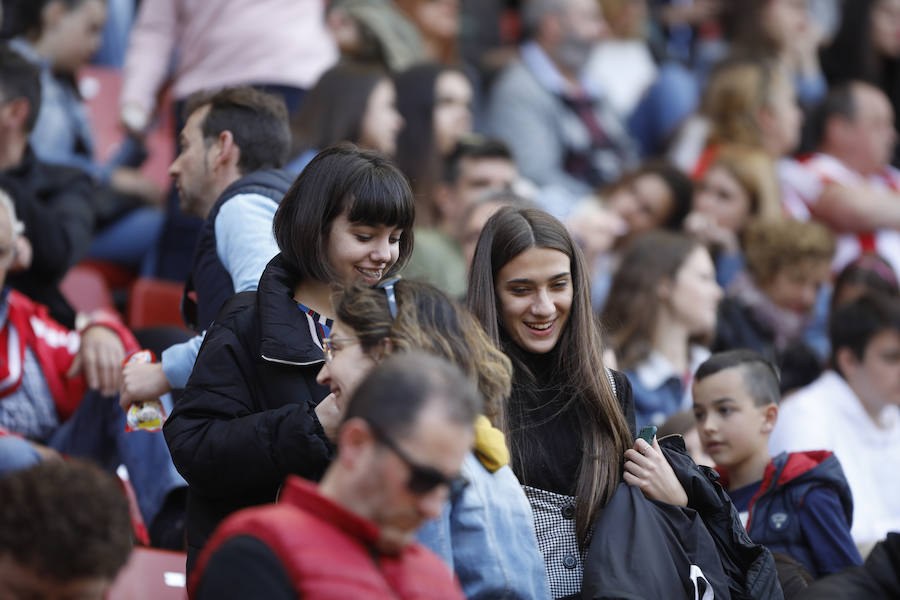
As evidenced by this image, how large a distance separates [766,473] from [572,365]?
1031 mm

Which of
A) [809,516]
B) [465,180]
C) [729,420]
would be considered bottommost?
[809,516]

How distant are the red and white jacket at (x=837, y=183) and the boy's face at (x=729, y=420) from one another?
351cm

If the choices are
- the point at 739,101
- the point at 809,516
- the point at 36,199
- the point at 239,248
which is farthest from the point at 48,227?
the point at 739,101

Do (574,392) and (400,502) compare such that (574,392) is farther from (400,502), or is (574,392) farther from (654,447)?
(400,502)

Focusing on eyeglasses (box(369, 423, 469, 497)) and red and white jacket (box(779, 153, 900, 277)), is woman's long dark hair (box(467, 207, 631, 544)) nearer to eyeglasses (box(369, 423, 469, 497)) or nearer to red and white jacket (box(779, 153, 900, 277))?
eyeglasses (box(369, 423, 469, 497))

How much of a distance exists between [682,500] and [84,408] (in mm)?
2123

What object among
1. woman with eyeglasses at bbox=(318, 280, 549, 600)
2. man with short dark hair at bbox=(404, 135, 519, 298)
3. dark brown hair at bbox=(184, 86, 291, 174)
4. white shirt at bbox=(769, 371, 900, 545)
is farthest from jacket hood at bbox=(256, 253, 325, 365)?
man with short dark hair at bbox=(404, 135, 519, 298)

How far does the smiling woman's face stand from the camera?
3.53 m

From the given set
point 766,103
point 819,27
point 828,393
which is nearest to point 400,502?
point 828,393

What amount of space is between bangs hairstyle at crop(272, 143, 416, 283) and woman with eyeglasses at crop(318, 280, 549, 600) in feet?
1.21

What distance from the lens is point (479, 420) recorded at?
2.95 meters

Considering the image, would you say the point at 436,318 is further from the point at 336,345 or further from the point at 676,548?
the point at 676,548

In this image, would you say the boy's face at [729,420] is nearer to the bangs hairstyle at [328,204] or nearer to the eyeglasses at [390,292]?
the bangs hairstyle at [328,204]

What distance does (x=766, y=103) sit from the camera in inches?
306
